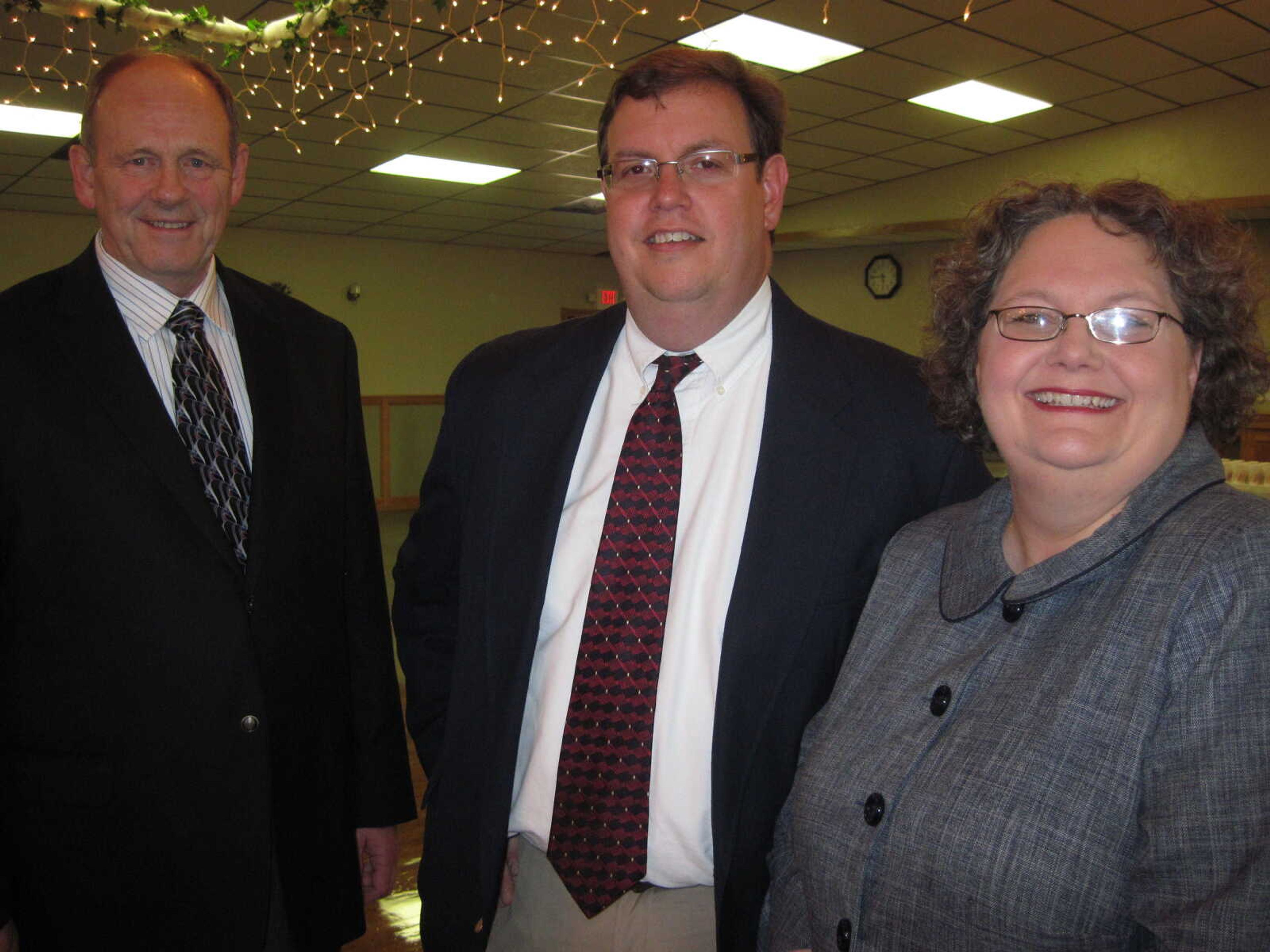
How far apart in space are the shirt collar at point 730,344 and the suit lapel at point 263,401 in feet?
2.11

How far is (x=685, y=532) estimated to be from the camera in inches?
59.8

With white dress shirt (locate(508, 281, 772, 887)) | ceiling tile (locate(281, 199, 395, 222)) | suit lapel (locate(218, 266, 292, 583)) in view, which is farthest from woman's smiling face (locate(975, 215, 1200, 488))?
ceiling tile (locate(281, 199, 395, 222))

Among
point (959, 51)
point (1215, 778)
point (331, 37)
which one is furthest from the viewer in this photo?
point (959, 51)

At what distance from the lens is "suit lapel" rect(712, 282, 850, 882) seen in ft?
4.61

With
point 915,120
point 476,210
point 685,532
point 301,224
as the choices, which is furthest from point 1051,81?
point 301,224

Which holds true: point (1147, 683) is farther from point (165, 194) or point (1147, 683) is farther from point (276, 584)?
point (165, 194)

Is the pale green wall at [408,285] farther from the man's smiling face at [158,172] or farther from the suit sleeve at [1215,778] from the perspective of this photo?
the suit sleeve at [1215,778]

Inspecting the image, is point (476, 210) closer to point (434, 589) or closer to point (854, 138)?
point (854, 138)

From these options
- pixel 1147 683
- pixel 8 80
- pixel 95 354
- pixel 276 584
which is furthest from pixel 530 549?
pixel 8 80

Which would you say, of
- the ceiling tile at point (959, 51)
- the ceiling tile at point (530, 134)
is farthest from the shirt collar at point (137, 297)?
the ceiling tile at point (530, 134)

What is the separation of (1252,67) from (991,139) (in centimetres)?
218

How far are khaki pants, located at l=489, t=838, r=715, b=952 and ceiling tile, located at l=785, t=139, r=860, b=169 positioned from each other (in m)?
7.72

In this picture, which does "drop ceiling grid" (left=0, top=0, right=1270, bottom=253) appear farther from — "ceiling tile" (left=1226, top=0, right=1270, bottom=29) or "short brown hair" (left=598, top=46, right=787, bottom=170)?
"short brown hair" (left=598, top=46, right=787, bottom=170)

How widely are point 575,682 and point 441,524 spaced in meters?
0.50
